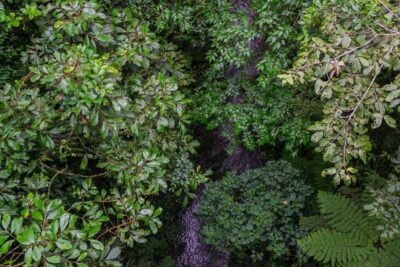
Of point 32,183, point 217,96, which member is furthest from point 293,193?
point 32,183

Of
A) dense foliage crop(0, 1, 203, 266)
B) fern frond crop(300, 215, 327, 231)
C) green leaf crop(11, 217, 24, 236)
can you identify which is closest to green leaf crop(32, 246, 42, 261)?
dense foliage crop(0, 1, 203, 266)

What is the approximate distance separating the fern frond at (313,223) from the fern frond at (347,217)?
10 cm

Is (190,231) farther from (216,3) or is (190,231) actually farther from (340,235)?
(216,3)

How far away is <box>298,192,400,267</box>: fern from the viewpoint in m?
3.35

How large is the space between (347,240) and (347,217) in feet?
0.77

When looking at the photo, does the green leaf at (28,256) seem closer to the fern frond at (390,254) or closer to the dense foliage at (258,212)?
the dense foliage at (258,212)

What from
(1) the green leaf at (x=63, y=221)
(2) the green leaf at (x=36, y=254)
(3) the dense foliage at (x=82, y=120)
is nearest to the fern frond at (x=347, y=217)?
(3) the dense foliage at (x=82, y=120)

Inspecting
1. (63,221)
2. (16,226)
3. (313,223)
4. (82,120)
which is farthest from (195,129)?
(16,226)

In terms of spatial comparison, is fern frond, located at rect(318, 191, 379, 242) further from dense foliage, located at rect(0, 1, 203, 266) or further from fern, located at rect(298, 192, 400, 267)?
dense foliage, located at rect(0, 1, 203, 266)

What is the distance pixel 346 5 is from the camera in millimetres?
2246

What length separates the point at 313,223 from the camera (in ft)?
12.2

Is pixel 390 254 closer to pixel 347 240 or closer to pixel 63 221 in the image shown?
pixel 347 240

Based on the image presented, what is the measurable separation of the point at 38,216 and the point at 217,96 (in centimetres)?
254

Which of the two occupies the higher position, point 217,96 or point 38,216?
point 38,216
